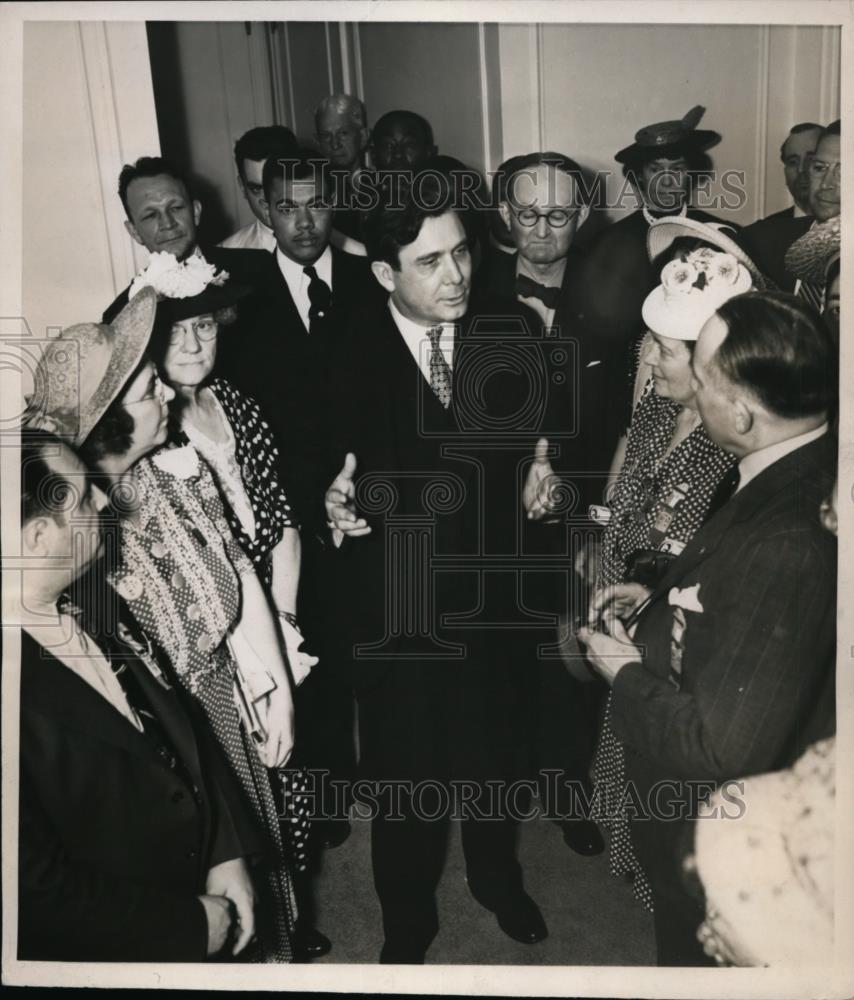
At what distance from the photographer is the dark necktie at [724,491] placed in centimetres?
204

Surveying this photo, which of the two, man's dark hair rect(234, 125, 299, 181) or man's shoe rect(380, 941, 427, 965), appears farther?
man's shoe rect(380, 941, 427, 965)

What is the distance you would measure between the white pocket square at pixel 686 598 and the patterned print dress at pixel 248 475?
78 cm

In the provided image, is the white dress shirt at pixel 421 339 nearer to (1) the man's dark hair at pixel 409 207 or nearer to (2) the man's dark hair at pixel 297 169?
(1) the man's dark hair at pixel 409 207

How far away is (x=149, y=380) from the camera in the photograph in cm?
204

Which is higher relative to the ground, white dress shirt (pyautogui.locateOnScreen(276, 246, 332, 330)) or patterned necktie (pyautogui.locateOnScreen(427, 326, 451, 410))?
white dress shirt (pyautogui.locateOnScreen(276, 246, 332, 330))

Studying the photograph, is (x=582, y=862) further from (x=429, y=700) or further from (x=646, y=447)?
(x=646, y=447)

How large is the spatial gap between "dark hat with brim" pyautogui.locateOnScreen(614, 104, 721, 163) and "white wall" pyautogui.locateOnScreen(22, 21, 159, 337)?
968 millimetres

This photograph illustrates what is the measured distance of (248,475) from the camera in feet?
6.80

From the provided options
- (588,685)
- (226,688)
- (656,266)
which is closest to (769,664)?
(588,685)

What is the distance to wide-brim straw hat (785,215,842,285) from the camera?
6.79 ft

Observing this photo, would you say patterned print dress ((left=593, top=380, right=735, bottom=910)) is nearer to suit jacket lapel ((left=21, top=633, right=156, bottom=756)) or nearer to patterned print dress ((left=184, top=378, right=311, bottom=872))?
patterned print dress ((left=184, top=378, right=311, bottom=872))

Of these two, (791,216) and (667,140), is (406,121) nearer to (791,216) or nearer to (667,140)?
(667,140)

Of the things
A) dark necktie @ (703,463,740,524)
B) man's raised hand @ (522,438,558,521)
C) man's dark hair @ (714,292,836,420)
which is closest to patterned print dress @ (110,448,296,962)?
man's raised hand @ (522,438,558,521)

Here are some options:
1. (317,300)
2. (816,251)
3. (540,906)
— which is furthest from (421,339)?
(540,906)
